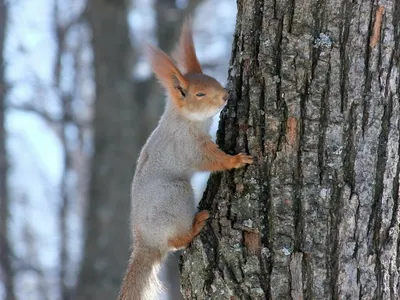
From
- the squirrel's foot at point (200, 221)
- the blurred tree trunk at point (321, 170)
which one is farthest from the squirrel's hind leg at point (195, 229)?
the blurred tree trunk at point (321, 170)

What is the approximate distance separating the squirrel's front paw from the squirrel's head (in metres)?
0.33

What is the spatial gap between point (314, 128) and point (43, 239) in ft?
37.4

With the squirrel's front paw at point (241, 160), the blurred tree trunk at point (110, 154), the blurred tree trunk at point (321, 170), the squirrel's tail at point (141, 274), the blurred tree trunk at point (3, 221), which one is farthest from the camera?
the blurred tree trunk at point (3, 221)

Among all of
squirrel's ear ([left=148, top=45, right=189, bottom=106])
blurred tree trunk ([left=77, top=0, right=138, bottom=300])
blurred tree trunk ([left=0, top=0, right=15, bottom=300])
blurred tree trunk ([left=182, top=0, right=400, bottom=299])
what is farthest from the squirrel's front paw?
blurred tree trunk ([left=0, top=0, right=15, bottom=300])

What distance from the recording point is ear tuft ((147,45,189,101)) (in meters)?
2.82

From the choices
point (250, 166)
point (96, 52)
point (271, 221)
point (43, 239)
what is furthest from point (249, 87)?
point (43, 239)

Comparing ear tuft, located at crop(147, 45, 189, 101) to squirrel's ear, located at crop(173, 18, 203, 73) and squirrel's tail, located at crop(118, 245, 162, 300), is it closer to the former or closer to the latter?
squirrel's ear, located at crop(173, 18, 203, 73)

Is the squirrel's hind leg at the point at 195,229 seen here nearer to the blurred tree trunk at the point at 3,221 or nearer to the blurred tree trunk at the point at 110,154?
the blurred tree trunk at the point at 110,154

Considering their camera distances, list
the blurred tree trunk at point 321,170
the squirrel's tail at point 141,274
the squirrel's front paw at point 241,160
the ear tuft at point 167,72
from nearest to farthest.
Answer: the blurred tree trunk at point 321,170 < the squirrel's front paw at point 241,160 < the ear tuft at point 167,72 < the squirrel's tail at point 141,274

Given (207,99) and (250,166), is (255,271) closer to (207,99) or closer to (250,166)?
(250,166)

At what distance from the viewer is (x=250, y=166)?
2629 mm

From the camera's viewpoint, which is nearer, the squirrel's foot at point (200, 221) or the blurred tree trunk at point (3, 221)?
the squirrel's foot at point (200, 221)

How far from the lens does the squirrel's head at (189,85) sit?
299 cm

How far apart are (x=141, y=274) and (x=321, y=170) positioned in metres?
0.90
